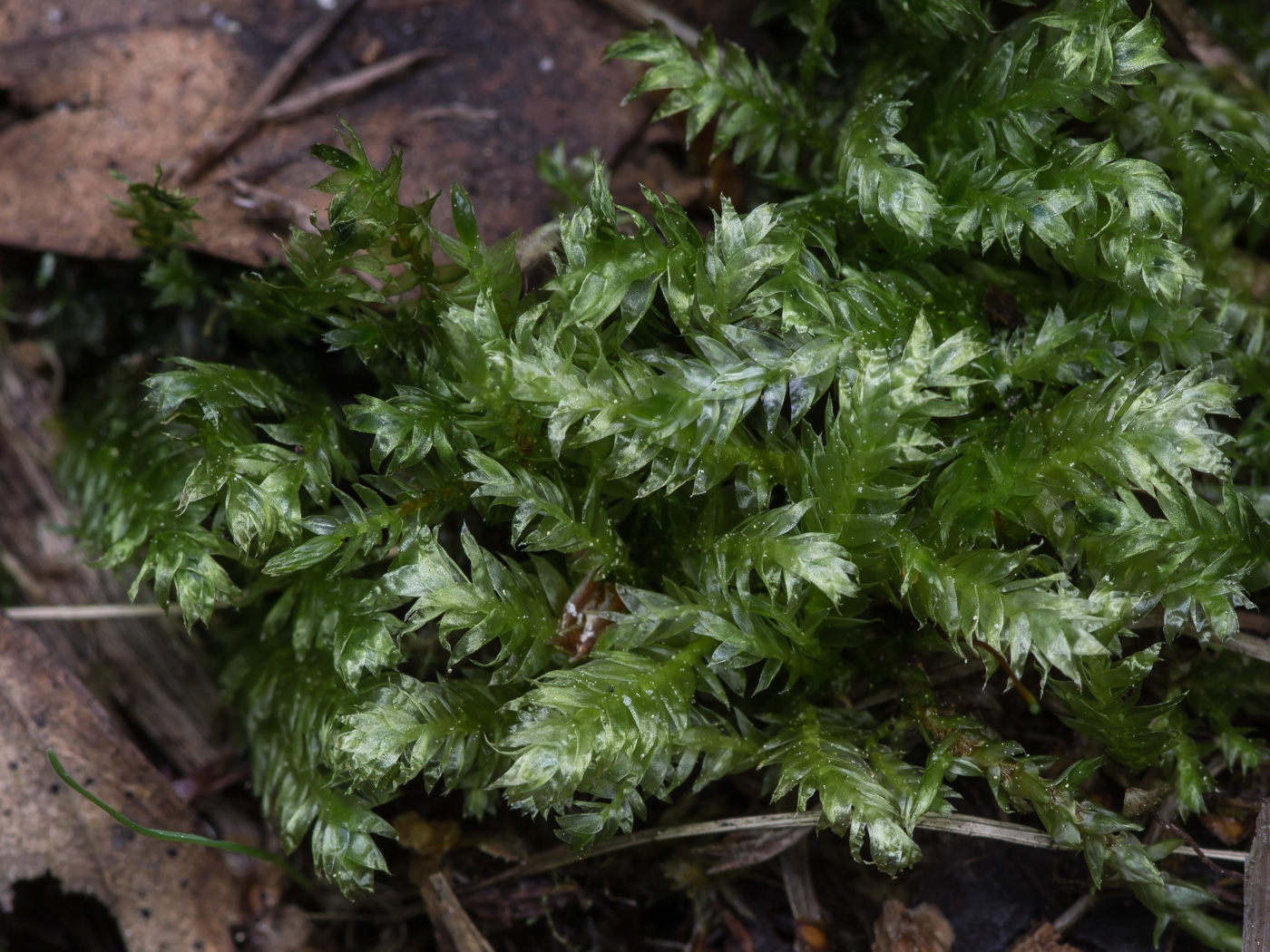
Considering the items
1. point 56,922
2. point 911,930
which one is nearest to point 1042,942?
point 911,930

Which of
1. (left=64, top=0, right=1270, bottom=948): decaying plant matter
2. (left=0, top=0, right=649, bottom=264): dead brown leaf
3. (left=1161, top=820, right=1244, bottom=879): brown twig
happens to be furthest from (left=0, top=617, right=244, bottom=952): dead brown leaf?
(left=1161, top=820, right=1244, bottom=879): brown twig

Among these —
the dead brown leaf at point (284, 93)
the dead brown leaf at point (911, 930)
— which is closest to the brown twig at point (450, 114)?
the dead brown leaf at point (284, 93)

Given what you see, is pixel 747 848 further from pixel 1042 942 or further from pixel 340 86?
pixel 340 86

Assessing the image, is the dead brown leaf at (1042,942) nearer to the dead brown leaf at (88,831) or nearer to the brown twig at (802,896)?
the brown twig at (802,896)

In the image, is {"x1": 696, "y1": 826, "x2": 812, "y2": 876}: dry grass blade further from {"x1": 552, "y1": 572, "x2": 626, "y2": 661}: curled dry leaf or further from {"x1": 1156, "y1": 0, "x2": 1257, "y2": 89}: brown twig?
{"x1": 1156, "y1": 0, "x2": 1257, "y2": 89}: brown twig

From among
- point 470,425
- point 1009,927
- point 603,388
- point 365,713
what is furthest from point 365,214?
point 1009,927

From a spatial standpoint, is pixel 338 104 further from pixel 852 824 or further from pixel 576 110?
pixel 852 824

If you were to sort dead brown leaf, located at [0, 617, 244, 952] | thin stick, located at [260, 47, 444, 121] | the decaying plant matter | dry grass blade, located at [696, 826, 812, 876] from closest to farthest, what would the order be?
the decaying plant matter → dry grass blade, located at [696, 826, 812, 876] → dead brown leaf, located at [0, 617, 244, 952] → thin stick, located at [260, 47, 444, 121]
